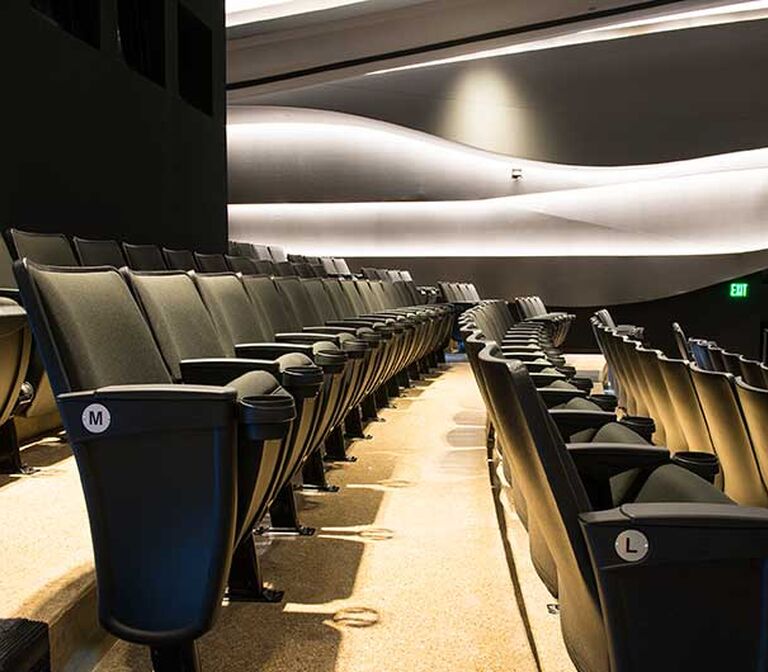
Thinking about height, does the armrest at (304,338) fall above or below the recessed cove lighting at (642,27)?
below

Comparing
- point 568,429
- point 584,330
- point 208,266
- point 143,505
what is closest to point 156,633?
point 143,505

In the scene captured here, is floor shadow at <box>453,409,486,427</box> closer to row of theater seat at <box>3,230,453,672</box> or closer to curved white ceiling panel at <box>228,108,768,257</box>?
row of theater seat at <box>3,230,453,672</box>

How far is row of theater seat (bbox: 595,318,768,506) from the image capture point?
45 centimetres

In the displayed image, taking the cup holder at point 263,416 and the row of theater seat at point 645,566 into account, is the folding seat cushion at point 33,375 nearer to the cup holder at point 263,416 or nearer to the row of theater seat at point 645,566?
the cup holder at point 263,416

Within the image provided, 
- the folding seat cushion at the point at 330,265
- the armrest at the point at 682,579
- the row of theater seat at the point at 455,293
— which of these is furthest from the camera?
the folding seat cushion at the point at 330,265

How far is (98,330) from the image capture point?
0.34 metres

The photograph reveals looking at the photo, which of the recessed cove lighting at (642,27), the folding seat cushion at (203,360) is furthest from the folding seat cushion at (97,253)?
the recessed cove lighting at (642,27)

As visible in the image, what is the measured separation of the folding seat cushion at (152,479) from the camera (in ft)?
0.99

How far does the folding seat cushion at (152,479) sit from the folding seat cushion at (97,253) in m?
0.38

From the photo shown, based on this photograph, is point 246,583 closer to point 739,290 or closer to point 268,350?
point 268,350

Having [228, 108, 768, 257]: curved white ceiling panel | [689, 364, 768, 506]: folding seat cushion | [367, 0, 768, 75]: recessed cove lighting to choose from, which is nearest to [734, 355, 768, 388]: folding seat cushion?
[689, 364, 768, 506]: folding seat cushion

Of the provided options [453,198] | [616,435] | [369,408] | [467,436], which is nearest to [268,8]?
[453,198]

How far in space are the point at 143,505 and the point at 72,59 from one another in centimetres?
70

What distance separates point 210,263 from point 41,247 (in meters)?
0.33
